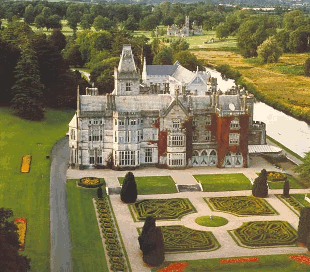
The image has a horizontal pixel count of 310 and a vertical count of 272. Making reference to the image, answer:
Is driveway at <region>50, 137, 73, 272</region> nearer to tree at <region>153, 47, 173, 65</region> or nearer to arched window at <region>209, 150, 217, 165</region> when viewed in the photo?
arched window at <region>209, 150, 217, 165</region>

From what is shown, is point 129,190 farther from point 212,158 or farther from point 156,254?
point 212,158

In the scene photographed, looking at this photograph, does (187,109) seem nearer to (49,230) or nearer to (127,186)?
(127,186)

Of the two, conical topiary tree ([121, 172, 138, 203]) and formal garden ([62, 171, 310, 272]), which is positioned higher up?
conical topiary tree ([121, 172, 138, 203])

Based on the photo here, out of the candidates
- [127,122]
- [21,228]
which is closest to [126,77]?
[127,122]

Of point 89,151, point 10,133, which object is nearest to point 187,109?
point 89,151

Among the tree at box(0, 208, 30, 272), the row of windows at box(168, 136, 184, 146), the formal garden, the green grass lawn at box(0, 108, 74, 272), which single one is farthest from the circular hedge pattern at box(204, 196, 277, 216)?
the tree at box(0, 208, 30, 272)

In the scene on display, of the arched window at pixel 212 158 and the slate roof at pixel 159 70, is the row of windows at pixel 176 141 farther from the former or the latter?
the slate roof at pixel 159 70
